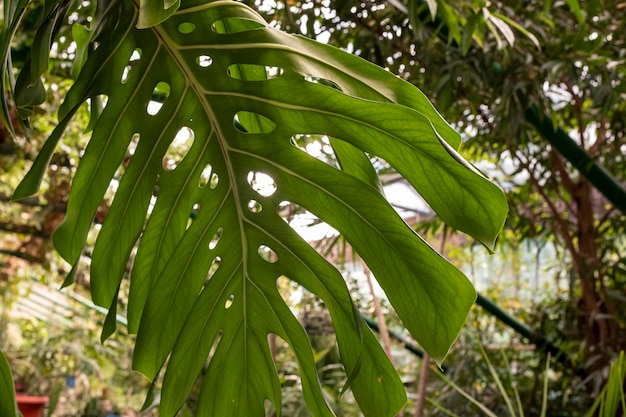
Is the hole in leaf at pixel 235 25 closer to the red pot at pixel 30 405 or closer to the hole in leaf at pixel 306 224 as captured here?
the hole in leaf at pixel 306 224

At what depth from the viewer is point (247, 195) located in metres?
0.82

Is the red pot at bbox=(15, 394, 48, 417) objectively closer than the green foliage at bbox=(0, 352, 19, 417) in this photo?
No

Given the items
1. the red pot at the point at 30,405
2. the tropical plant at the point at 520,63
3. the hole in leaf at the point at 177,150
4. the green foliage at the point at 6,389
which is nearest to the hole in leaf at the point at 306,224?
the tropical plant at the point at 520,63

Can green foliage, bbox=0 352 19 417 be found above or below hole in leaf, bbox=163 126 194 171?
above

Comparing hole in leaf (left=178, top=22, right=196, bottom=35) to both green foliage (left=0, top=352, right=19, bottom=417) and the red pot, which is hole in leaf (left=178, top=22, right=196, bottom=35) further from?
the red pot

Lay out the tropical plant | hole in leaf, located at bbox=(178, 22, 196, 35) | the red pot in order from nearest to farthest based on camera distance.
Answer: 1. hole in leaf, located at bbox=(178, 22, 196, 35)
2. the tropical plant
3. the red pot

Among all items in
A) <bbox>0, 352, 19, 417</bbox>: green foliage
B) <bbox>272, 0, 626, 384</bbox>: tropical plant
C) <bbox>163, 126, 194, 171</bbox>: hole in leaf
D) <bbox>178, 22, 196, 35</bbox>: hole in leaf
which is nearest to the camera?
<bbox>0, 352, 19, 417</bbox>: green foliage

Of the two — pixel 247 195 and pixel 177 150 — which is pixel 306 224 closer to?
pixel 177 150

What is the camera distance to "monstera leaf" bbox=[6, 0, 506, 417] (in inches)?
26.8

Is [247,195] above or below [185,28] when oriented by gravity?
below

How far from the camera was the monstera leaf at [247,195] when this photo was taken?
680 mm

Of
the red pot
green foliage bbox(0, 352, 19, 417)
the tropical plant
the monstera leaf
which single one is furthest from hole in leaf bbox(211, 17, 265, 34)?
the red pot

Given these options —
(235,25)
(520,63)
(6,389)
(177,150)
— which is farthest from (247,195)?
(177,150)

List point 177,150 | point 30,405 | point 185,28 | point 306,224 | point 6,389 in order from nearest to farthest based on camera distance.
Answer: point 6,389 < point 185,28 < point 306,224 < point 177,150 < point 30,405
